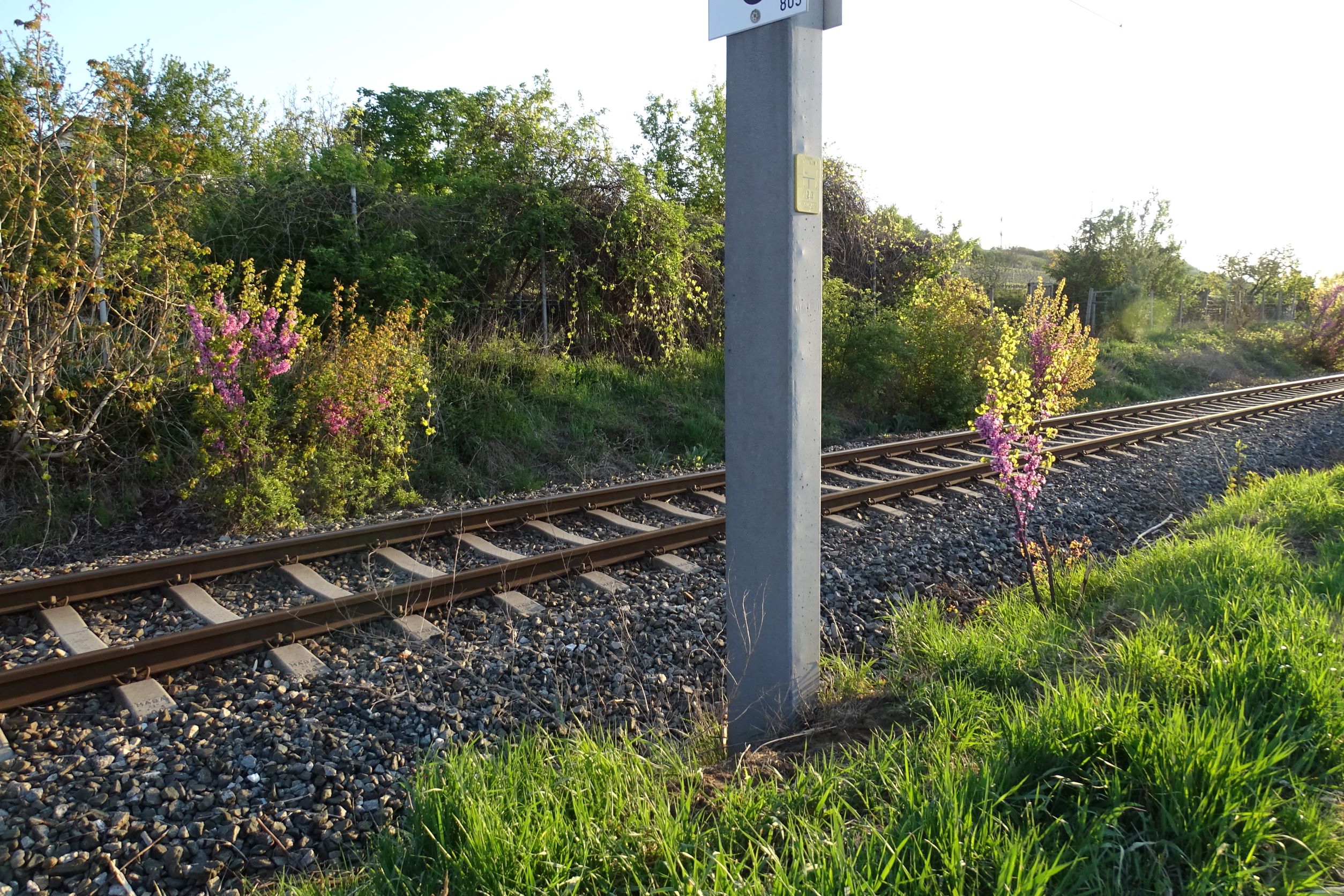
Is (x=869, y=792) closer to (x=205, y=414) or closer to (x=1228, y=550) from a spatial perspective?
(x=1228, y=550)

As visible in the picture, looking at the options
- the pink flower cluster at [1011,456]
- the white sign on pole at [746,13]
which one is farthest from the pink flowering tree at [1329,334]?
the white sign on pole at [746,13]

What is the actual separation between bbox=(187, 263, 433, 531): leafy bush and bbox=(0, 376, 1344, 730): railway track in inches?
65.0

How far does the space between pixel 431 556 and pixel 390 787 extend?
10.1ft

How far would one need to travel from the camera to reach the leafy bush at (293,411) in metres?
7.77

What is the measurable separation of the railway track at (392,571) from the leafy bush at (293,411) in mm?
1651

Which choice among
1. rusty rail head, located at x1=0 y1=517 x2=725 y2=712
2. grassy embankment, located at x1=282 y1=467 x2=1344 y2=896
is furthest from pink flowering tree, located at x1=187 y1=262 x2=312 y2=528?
grassy embankment, located at x1=282 y1=467 x2=1344 y2=896

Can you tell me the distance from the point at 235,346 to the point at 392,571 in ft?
10.4

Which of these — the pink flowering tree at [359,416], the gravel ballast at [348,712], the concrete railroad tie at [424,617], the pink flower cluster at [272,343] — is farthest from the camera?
the pink flowering tree at [359,416]

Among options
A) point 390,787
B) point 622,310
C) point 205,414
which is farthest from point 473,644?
point 622,310

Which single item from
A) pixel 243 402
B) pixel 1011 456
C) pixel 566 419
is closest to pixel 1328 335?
pixel 566 419

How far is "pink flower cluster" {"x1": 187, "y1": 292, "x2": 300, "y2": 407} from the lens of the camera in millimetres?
7801

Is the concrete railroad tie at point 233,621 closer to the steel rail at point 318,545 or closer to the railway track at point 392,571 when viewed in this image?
the railway track at point 392,571

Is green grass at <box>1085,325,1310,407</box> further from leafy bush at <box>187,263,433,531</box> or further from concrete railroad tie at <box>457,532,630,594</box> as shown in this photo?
concrete railroad tie at <box>457,532,630,594</box>

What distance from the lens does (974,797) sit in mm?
2525
